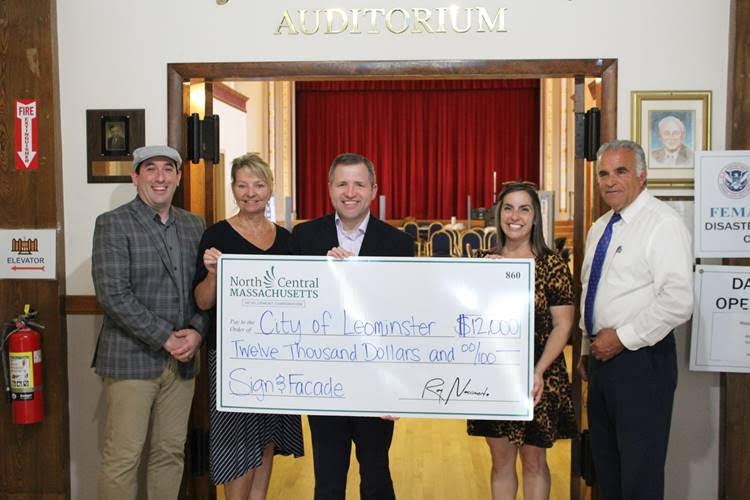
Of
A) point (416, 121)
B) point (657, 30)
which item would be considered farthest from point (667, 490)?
point (416, 121)

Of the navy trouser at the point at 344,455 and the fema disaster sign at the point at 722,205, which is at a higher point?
the fema disaster sign at the point at 722,205

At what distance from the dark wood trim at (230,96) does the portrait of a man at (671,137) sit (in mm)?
6353

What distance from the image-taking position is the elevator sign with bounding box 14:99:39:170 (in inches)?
131

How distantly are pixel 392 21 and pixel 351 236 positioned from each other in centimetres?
Result: 113

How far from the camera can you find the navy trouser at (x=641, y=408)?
2.70m

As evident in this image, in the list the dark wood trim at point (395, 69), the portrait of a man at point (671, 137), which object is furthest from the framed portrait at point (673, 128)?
the dark wood trim at point (395, 69)

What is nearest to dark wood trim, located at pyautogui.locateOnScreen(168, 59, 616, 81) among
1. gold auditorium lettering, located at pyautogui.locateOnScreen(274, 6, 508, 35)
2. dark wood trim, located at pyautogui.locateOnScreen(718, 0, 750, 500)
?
gold auditorium lettering, located at pyautogui.locateOnScreen(274, 6, 508, 35)

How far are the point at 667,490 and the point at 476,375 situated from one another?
1.38 metres

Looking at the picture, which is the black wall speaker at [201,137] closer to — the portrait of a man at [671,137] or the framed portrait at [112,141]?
the framed portrait at [112,141]

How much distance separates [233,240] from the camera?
2832mm

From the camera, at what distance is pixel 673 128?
3.21m

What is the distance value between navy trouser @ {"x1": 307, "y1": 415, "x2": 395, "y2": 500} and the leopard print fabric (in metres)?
0.44

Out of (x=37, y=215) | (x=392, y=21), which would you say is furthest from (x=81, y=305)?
(x=392, y=21)

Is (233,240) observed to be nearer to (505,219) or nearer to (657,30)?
(505,219)
